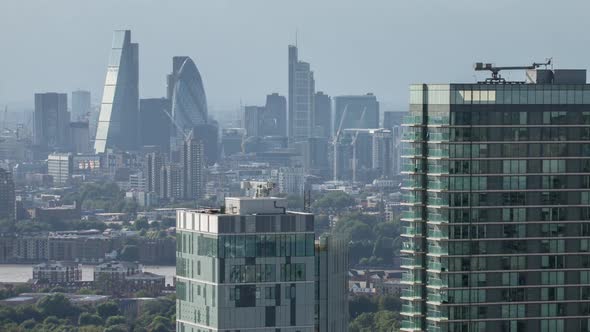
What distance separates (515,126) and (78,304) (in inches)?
4523

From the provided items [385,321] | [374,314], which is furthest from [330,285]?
[374,314]

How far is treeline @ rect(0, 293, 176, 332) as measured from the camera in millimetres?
148250

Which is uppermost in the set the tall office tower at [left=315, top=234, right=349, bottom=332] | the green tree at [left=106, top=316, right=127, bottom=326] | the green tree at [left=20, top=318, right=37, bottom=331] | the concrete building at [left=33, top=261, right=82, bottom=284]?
the tall office tower at [left=315, top=234, right=349, bottom=332]

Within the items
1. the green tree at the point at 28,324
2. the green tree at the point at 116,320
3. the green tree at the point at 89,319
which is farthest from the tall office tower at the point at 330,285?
the green tree at the point at 89,319

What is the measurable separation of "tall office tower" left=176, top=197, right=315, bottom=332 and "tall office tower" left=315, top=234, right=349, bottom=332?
2478 mm

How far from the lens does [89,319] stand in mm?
156750

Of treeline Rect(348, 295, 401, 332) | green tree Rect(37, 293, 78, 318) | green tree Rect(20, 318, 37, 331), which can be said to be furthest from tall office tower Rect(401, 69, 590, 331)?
green tree Rect(37, 293, 78, 318)

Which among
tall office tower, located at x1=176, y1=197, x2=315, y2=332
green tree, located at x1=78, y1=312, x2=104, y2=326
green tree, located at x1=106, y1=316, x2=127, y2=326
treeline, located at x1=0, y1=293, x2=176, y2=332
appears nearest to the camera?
tall office tower, located at x1=176, y1=197, x2=315, y2=332

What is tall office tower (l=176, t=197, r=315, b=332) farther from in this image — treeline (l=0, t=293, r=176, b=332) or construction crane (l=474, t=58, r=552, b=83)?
treeline (l=0, t=293, r=176, b=332)

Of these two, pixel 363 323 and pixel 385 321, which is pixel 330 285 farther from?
pixel 363 323

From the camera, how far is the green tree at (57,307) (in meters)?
162

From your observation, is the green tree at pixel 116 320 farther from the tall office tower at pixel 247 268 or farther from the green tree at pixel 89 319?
the tall office tower at pixel 247 268

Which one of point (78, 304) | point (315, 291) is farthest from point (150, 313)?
point (315, 291)

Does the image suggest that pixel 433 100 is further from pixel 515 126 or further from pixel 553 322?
pixel 553 322
